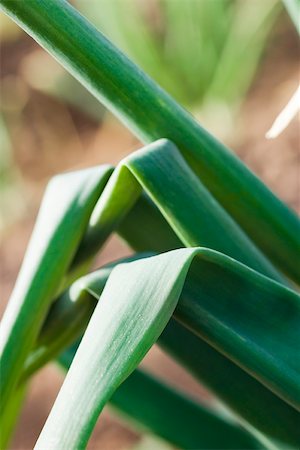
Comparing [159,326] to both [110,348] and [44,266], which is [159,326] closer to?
[110,348]

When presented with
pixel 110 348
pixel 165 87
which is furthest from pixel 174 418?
pixel 165 87

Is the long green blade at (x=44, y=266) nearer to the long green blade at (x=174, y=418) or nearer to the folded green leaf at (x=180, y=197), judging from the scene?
the folded green leaf at (x=180, y=197)

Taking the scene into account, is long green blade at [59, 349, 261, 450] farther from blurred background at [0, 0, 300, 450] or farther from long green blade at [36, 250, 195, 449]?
blurred background at [0, 0, 300, 450]

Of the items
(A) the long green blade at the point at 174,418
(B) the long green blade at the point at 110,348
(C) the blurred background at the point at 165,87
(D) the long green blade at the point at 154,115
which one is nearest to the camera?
(B) the long green blade at the point at 110,348

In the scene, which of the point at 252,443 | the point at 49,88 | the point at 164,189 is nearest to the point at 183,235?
the point at 164,189

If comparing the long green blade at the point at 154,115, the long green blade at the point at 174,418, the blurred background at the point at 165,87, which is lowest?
the long green blade at the point at 174,418

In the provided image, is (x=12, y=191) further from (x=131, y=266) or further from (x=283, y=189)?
(x=131, y=266)

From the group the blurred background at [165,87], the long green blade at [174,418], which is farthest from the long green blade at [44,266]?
the blurred background at [165,87]
